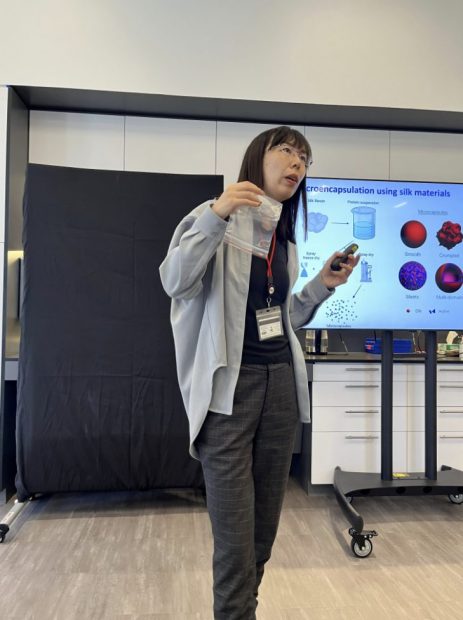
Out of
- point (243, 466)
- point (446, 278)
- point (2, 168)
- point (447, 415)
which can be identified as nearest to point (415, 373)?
point (447, 415)

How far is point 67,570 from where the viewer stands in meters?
1.96

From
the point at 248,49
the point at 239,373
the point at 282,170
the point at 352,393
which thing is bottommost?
the point at 352,393

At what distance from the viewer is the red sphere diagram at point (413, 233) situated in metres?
2.73

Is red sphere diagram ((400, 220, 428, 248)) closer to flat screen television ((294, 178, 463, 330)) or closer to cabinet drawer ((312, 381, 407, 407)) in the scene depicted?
flat screen television ((294, 178, 463, 330))

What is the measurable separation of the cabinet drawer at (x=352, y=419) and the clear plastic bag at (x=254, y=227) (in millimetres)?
1811

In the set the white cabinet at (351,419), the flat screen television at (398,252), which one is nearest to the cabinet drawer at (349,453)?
the white cabinet at (351,419)

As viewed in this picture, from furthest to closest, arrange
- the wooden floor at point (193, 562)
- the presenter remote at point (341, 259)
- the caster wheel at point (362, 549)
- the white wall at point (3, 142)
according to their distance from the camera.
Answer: the white wall at point (3, 142) → the caster wheel at point (362, 549) → the wooden floor at point (193, 562) → the presenter remote at point (341, 259)

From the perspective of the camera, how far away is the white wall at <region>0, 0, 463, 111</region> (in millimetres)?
2705

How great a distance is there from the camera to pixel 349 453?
2.82 m

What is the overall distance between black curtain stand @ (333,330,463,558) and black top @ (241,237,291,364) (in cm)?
151

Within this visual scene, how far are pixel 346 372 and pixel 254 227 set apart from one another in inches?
73.0

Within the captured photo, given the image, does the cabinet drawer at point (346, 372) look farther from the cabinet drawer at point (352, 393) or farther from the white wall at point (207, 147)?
the white wall at point (207, 147)

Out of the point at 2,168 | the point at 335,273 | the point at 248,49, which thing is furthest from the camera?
the point at 248,49

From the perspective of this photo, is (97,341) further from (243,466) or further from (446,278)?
(446,278)
